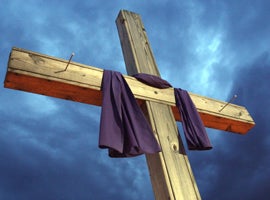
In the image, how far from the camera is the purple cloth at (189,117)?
281cm

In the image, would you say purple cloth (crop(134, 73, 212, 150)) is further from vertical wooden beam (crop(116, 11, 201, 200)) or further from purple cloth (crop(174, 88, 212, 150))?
vertical wooden beam (crop(116, 11, 201, 200))

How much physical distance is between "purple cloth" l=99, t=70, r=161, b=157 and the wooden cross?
133 mm

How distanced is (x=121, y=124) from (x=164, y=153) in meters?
0.45

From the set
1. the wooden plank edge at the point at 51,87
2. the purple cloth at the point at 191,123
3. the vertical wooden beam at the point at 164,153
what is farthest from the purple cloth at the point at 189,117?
the wooden plank edge at the point at 51,87

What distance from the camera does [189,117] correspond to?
2977mm

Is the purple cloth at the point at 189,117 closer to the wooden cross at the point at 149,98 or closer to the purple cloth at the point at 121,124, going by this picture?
the wooden cross at the point at 149,98

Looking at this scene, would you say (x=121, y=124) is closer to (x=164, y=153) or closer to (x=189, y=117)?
(x=164, y=153)

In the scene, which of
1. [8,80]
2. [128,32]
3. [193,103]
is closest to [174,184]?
[193,103]

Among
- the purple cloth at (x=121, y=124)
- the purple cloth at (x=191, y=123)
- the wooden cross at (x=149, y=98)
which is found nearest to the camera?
the purple cloth at (x=121, y=124)

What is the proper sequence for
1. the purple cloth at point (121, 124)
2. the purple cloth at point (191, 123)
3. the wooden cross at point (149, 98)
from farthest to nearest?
the purple cloth at point (191, 123) → the wooden cross at point (149, 98) → the purple cloth at point (121, 124)

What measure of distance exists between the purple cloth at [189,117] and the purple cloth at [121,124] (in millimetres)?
398

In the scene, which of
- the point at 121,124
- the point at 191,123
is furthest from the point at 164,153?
the point at 191,123

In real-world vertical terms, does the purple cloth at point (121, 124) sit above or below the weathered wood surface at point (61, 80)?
below

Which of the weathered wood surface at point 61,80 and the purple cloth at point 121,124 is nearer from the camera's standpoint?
the purple cloth at point 121,124
